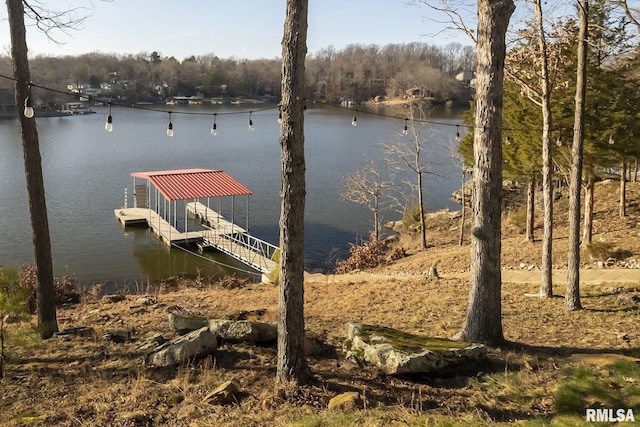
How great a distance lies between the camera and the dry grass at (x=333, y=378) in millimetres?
4875

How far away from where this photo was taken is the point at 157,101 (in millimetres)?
89000

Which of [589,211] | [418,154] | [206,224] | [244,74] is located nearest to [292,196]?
[589,211]

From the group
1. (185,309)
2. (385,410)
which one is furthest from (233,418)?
(185,309)

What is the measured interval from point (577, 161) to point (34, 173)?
306 inches

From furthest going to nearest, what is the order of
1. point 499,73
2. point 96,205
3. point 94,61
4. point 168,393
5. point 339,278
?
point 94,61
point 96,205
point 339,278
point 499,73
point 168,393

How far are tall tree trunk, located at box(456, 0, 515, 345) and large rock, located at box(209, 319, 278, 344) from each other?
250cm

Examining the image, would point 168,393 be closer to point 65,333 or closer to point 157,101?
point 65,333

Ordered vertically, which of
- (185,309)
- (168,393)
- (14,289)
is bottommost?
(185,309)

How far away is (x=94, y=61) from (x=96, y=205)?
88885 millimetres

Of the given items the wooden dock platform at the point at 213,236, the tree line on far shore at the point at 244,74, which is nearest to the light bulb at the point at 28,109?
the wooden dock platform at the point at 213,236

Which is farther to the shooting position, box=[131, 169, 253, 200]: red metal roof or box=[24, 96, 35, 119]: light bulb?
box=[131, 169, 253, 200]: red metal roof

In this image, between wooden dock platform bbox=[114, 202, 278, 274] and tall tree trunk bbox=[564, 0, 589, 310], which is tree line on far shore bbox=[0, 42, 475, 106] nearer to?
wooden dock platform bbox=[114, 202, 278, 274]

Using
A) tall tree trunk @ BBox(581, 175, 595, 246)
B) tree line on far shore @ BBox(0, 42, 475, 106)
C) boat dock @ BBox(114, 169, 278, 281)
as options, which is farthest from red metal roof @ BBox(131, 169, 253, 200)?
tree line on far shore @ BBox(0, 42, 475, 106)

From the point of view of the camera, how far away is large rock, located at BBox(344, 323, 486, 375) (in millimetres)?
5555
